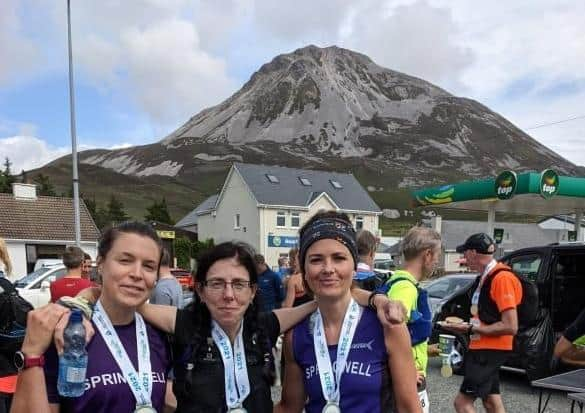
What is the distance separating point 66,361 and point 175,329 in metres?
0.53

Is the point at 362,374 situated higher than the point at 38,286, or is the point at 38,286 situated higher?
the point at 362,374

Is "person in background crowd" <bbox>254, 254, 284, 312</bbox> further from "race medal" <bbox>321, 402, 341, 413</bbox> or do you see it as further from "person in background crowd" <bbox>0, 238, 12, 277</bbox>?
"race medal" <bbox>321, 402, 341, 413</bbox>

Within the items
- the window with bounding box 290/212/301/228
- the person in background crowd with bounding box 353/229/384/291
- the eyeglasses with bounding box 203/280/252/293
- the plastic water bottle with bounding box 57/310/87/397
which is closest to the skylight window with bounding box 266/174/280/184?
the window with bounding box 290/212/301/228

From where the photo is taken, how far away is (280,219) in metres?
43.2

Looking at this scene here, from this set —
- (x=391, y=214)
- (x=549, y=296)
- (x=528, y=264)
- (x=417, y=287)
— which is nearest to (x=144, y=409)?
(x=417, y=287)

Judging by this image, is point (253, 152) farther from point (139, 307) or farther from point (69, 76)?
point (139, 307)

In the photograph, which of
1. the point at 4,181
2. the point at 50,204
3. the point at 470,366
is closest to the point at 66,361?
the point at 470,366

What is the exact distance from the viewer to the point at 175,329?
2219 mm

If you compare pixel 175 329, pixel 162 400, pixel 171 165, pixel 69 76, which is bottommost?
pixel 162 400

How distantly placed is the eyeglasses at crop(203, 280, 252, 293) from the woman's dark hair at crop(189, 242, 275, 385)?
0.06 meters

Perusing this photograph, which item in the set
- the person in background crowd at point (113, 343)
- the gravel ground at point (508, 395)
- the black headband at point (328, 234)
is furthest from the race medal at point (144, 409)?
the gravel ground at point (508, 395)

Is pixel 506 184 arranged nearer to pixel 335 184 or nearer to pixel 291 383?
pixel 291 383

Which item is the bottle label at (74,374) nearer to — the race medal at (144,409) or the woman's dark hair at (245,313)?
the race medal at (144,409)

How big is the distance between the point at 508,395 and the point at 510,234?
5624 cm
